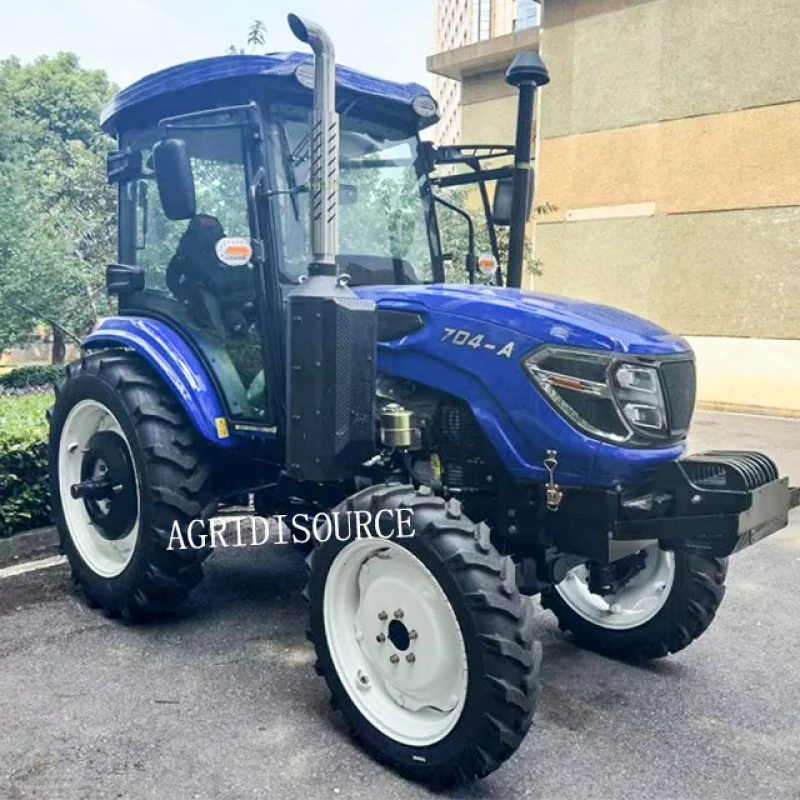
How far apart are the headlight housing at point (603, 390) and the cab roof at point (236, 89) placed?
4.89ft

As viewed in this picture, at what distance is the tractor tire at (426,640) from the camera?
252cm

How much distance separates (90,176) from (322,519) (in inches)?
539

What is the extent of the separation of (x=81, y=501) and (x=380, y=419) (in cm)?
200

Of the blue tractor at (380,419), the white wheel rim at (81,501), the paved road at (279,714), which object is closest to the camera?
the paved road at (279,714)

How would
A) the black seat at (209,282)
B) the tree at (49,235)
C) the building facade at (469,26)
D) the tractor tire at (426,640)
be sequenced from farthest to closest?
the building facade at (469,26) < the tree at (49,235) < the black seat at (209,282) < the tractor tire at (426,640)

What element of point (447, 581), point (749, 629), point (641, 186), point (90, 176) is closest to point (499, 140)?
point (641, 186)

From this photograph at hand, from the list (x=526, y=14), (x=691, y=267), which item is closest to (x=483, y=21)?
(x=526, y=14)

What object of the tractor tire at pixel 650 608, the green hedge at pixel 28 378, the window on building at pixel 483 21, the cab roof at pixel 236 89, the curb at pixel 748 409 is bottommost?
the curb at pixel 748 409

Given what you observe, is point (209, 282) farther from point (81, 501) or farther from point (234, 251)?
point (81, 501)

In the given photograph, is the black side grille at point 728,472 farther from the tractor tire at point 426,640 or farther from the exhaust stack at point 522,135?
the exhaust stack at point 522,135

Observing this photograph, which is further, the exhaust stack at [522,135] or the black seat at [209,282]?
the black seat at [209,282]

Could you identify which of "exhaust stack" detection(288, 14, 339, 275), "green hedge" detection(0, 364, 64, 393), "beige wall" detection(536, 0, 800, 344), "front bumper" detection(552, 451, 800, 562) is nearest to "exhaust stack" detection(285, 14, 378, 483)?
"exhaust stack" detection(288, 14, 339, 275)

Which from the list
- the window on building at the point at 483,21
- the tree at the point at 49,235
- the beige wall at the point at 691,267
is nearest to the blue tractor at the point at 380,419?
the tree at the point at 49,235

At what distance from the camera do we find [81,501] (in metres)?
4.24
